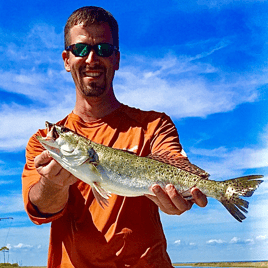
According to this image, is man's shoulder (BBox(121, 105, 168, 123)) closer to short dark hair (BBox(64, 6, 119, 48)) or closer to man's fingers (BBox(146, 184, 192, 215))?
short dark hair (BBox(64, 6, 119, 48))

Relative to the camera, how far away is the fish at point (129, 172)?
18.4ft

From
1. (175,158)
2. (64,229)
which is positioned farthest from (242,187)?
(64,229)

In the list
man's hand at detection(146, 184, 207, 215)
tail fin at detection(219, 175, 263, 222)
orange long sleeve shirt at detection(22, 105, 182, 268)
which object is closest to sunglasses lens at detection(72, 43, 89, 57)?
orange long sleeve shirt at detection(22, 105, 182, 268)

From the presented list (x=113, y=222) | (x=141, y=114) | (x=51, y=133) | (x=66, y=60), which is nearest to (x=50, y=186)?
(x=51, y=133)

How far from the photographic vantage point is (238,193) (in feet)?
19.2

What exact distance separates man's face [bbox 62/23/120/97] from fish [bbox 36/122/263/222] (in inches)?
57.4

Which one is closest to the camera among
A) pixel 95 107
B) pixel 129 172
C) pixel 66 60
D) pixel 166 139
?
A: pixel 129 172

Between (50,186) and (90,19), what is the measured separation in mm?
3200

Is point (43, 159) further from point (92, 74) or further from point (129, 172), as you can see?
point (92, 74)

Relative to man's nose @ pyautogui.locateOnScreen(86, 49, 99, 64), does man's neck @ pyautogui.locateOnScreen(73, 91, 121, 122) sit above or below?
below

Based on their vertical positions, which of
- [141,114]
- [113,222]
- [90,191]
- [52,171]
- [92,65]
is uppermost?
[92,65]

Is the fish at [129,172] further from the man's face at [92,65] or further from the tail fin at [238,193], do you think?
the man's face at [92,65]

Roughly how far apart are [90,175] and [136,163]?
2.41ft

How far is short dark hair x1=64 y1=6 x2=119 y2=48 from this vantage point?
7.12m
